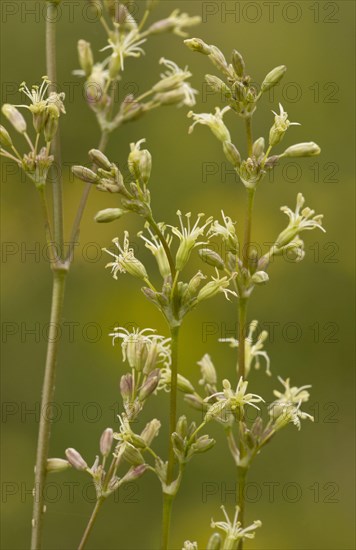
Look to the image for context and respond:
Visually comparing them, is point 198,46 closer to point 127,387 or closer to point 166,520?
point 127,387

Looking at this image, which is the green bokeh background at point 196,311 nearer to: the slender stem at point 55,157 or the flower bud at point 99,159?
the slender stem at point 55,157

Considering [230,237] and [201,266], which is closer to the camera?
[230,237]

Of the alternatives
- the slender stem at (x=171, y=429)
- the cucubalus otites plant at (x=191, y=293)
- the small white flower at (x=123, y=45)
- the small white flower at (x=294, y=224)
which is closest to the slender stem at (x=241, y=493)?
the cucubalus otites plant at (x=191, y=293)

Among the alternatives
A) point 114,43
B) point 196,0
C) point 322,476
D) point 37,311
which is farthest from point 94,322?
point 114,43

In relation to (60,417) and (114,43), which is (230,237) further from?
(60,417)

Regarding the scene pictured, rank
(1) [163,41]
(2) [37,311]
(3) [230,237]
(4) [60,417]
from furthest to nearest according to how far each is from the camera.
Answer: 1. (1) [163,41]
2. (2) [37,311]
3. (4) [60,417]
4. (3) [230,237]
